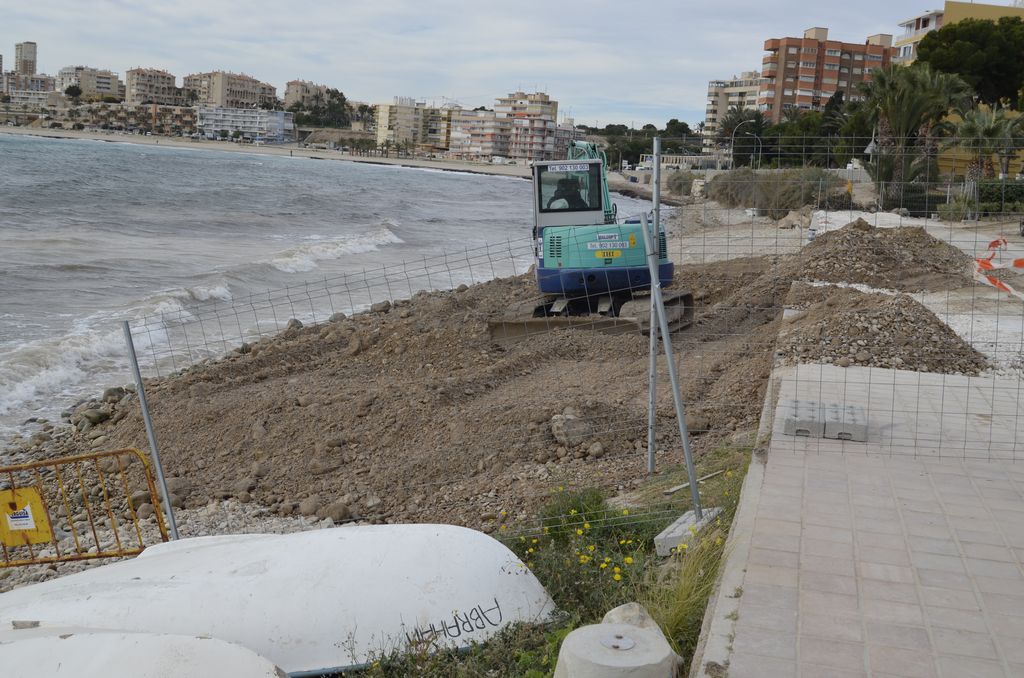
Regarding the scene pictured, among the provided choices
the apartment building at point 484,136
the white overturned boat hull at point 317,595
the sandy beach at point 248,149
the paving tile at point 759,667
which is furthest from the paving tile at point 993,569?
the apartment building at point 484,136

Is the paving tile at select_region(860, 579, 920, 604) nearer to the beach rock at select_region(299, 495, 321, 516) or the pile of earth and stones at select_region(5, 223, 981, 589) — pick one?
the pile of earth and stones at select_region(5, 223, 981, 589)

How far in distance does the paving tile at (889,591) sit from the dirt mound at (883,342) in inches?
196

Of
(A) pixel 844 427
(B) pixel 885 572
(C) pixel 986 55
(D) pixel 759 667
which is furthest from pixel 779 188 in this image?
(C) pixel 986 55

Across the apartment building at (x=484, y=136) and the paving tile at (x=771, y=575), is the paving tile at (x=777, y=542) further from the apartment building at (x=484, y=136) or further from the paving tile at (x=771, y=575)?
the apartment building at (x=484, y=136)

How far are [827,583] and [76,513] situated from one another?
645cm

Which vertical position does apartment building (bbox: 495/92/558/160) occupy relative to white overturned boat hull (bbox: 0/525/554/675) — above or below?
above

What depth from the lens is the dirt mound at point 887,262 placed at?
16.5m

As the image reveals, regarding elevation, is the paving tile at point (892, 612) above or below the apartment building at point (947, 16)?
below

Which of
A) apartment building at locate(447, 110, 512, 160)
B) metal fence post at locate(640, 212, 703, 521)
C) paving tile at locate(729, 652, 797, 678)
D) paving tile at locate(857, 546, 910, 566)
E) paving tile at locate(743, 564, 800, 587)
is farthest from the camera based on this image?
apartment building at locate(447, 110, 512, 160)

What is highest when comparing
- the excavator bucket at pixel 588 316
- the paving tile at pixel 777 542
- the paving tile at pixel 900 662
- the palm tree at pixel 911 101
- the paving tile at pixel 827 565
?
the palm tree at pixel 911 101

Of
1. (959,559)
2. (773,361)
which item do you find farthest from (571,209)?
(959,559)

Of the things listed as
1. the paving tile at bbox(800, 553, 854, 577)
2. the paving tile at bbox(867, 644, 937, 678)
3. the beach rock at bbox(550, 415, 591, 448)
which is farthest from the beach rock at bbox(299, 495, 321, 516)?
the paving tile at bbox(867, 644, 937, 678)

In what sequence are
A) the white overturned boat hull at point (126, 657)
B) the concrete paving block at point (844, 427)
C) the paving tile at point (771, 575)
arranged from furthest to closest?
the concrete paving block at point (844, 427) < the paving tile at point (771, 575) < the white overturned boat hull at point (126, 657)

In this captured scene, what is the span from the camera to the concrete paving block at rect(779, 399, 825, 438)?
23.3 feet
